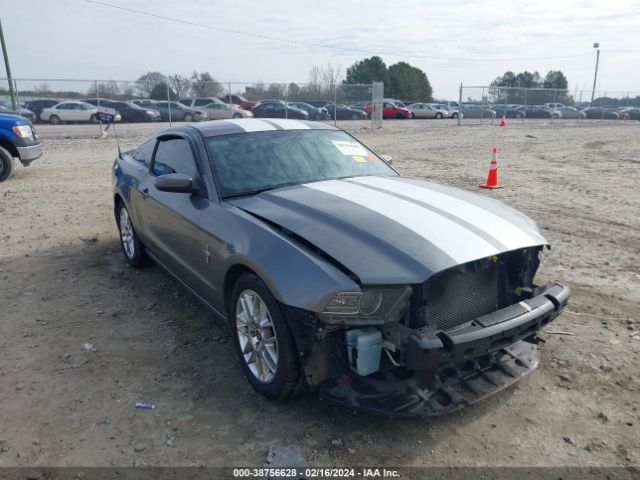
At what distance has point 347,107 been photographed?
33.5m

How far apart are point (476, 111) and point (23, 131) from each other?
30.4 meters

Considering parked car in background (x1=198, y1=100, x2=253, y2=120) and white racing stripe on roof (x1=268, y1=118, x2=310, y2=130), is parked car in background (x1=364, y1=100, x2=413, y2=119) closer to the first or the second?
parked car in background (x1=198, y1=100, x2=253, y2=120)

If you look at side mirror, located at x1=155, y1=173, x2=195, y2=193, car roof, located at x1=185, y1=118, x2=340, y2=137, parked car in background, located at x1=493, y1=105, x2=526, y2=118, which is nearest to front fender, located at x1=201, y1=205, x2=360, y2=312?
side mirror, located at x1=155, y1=173, x2=195, y2=193

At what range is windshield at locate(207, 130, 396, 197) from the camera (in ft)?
13.0

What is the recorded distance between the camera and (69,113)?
29.2 metres

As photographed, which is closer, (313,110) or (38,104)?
(38,104)

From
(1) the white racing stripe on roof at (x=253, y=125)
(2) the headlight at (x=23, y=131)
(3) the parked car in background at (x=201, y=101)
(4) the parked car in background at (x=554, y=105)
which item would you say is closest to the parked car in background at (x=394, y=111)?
(4) the parked car in background at (x=554, y=105)

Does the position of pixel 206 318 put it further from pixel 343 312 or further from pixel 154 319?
pixel 343 312

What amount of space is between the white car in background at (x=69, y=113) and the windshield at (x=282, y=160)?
2774 centimetres

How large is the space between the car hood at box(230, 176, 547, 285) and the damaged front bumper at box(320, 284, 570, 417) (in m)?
0.37

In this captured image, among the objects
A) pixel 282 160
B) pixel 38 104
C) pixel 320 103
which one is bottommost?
pixel 282 160

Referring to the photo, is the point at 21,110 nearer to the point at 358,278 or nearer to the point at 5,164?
the point at 5,164

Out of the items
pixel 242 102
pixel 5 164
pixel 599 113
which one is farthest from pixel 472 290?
pixel 599 113

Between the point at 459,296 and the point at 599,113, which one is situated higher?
the point at 599,113
